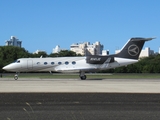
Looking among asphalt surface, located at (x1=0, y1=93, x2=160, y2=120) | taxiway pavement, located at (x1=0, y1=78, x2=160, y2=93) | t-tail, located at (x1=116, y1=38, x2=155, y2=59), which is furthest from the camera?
t-tail, located at (x1=116, y1=38, x2=155, y2=59)

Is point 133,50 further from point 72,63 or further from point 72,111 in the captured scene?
point 72,111

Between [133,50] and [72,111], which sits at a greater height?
[133,50]

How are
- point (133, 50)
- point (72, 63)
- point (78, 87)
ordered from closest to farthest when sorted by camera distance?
1. point (78, 87)
2. point (72, 63)
3. point (133, 50)

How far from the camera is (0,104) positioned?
12508 mm

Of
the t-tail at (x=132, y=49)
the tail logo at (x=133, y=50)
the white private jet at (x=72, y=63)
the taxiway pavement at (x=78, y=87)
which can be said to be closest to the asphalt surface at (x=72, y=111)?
the taxiway pavement at (x=78, y=87)

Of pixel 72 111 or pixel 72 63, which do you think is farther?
pixel 72 63

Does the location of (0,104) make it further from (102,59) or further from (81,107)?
(102,59)

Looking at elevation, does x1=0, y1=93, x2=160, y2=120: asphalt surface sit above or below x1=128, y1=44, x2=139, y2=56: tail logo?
below

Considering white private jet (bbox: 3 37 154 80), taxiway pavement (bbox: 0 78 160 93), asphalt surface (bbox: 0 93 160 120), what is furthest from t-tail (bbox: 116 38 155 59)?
asphalt surface (bbox: 0 93 160 120)

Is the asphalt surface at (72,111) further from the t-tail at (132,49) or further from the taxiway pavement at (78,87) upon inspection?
the t-tail at (132,49)

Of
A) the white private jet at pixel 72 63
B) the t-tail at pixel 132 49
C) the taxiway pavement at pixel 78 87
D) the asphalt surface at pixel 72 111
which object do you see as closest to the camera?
the asphalt surface at pixel 72 111

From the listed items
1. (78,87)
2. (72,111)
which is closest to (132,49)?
(78,87)

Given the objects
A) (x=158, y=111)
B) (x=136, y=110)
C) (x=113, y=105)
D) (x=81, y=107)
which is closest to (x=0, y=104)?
(x=81, y=107)

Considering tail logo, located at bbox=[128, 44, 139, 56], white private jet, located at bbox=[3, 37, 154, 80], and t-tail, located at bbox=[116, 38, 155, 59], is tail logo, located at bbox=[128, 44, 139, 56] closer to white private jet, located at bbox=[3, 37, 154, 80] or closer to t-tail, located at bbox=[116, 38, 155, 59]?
t-tail, located at bbox=[116, 38, 155, 59]
